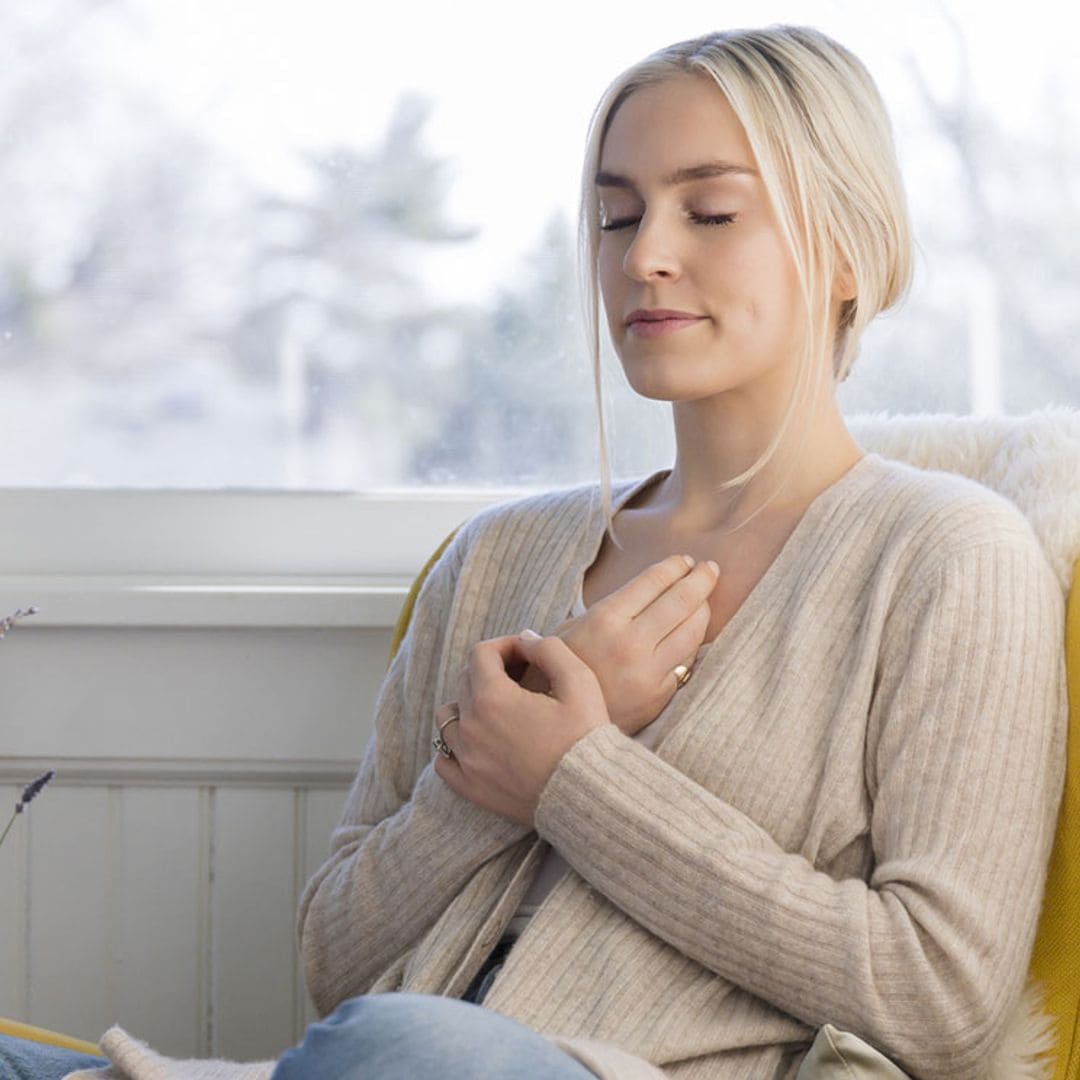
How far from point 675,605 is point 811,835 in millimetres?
207

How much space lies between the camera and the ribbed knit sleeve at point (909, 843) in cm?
100

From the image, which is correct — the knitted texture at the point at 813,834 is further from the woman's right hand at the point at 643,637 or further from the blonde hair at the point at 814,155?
the blonde hair at the point at 814,155

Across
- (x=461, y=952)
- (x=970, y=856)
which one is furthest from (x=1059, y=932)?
(x=461, y=952)

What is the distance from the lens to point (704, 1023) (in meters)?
1.07

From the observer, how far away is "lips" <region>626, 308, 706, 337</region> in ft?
3.93

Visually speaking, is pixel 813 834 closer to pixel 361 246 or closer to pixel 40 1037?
pixel 40 1037

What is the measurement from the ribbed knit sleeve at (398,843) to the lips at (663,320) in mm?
311

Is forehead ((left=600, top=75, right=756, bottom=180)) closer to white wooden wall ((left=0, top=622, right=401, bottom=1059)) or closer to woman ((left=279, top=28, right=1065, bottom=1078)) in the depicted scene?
woman ((left=279, top=28, right=1065, bottom=1078))

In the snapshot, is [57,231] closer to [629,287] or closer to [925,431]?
[629,287]

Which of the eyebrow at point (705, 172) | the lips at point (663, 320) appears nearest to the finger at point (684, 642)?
the lips at point (663, 320)

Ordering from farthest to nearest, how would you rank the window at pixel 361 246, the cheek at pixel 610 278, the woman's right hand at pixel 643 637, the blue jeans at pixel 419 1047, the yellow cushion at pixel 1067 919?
the window at pixel 361 246 → the cheek at pixel 610 278 → the woman's right hand at pixel 643 637 → the yellow cushion at pixel 1067 919 → the blue jeans at pixel 419 1047

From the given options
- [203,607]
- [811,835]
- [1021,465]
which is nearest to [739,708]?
[811,835]

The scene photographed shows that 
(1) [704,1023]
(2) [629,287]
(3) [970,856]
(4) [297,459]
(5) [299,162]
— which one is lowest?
(1) [704,1023]

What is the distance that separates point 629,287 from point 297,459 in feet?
2.24
